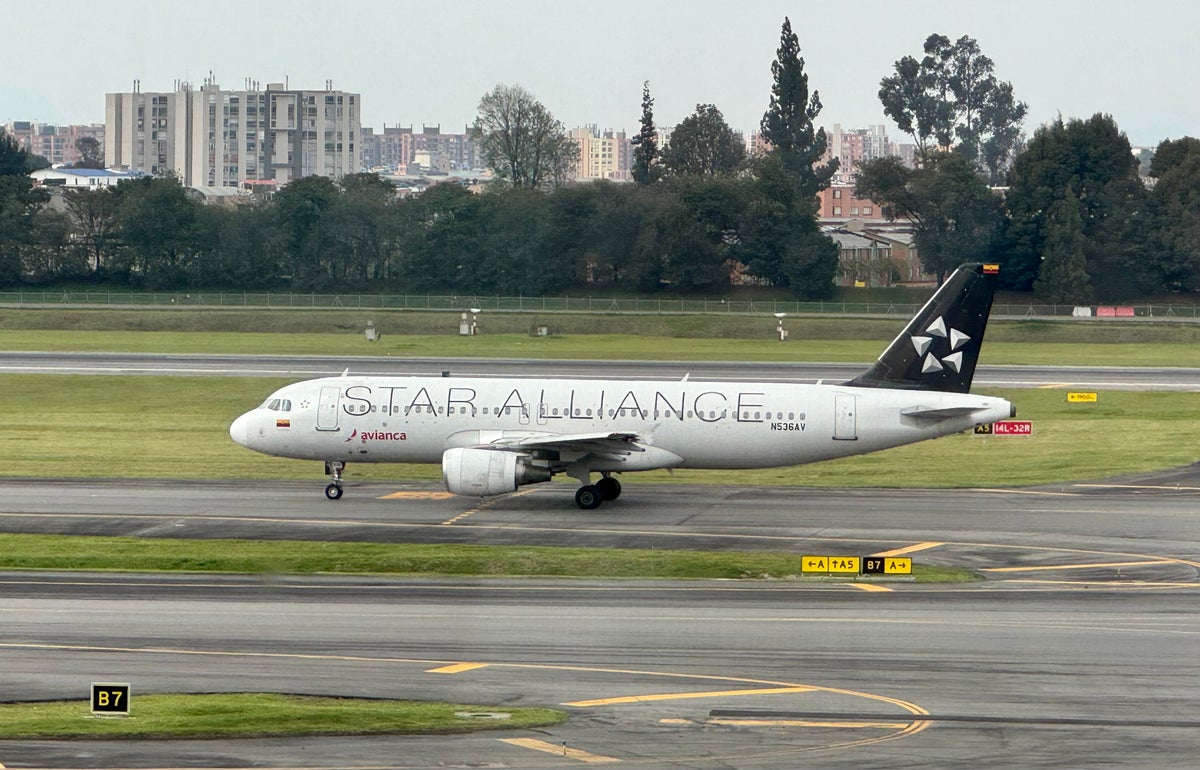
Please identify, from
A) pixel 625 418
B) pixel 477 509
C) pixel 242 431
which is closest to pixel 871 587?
pixel 625 418

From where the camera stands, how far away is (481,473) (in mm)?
42188

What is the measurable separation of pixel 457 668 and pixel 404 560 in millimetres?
9853

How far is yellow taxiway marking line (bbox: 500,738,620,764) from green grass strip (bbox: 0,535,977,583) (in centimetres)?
1250

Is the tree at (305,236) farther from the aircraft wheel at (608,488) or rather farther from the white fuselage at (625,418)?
the aircraft wheel at (608,488)

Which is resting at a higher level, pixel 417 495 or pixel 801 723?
pixel 417 495

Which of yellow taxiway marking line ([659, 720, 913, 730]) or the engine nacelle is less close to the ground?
the engine nacelle

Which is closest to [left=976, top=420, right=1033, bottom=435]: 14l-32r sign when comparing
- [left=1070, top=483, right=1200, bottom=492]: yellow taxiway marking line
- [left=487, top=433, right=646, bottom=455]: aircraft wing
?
[left=1070, top=483, right=1200, bottom=492]: yellow taxiway marking line

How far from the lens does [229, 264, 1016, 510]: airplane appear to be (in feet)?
144

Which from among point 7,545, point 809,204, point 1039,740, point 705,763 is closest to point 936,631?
point 1039,740

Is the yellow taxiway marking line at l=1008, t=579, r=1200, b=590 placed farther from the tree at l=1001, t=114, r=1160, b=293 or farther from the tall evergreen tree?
the tree at l=1001, t=114, r=1160, b=293

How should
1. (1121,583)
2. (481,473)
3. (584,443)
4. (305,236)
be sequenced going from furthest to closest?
(305,236), (584,443), (481,473), (1121,583)

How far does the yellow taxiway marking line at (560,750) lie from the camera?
67.8ft

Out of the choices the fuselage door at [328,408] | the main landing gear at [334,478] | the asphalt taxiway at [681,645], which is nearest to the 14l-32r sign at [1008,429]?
the asphalt taxiway at [681,645]

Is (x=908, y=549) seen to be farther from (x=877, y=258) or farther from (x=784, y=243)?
(x=877, y=258)
